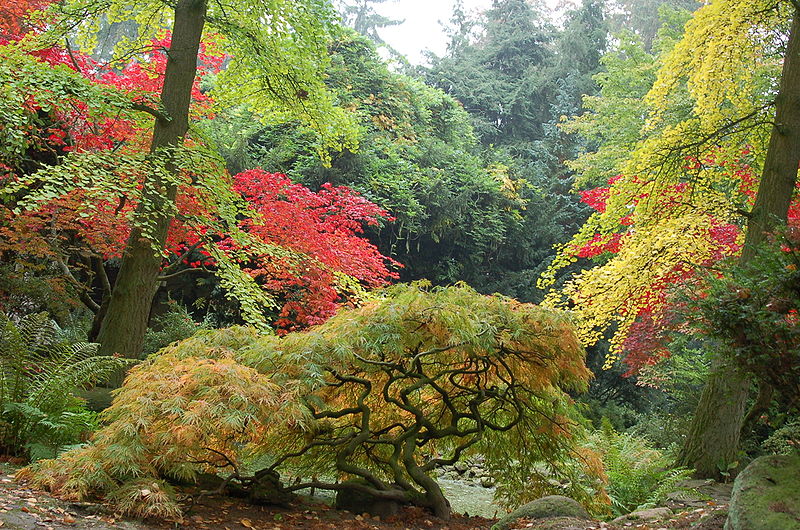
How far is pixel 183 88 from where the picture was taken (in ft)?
21.0

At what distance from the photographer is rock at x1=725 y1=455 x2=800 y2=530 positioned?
2574 millimetres

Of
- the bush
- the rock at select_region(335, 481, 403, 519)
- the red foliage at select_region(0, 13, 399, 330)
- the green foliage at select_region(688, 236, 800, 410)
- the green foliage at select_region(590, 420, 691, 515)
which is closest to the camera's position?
the green foliage at select_region(688, 236, 800, 410)

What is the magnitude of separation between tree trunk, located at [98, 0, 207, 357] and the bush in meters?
1.59

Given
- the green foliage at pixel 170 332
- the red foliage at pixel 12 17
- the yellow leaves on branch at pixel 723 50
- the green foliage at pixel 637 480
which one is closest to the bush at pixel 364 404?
the green foliage at pixel 637 480

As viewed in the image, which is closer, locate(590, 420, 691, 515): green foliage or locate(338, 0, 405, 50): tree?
locate(590, 420, 691, 515): green foliage

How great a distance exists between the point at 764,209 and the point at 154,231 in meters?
6.19

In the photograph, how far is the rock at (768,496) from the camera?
101 inches

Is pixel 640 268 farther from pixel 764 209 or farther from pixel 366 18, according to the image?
pixel 366 18

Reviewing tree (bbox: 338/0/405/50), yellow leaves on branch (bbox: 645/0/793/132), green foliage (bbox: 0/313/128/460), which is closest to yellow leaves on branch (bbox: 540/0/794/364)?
yellow leaves on branch (bbox: 645/0/793/132)

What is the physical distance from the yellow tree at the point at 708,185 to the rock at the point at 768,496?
3.00 meters

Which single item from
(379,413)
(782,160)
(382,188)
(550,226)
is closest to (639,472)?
(379,413)

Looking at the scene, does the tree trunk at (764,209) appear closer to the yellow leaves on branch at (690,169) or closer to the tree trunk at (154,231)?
the yellow leaves on branch at (690,169)

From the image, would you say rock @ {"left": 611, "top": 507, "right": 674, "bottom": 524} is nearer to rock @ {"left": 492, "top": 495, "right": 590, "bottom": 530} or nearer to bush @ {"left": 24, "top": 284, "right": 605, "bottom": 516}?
rock @ {"left": 492, "top": 495, "right": 590, "bottom": 530}

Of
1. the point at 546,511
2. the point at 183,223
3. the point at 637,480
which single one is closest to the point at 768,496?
the point at 546,511
